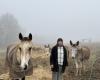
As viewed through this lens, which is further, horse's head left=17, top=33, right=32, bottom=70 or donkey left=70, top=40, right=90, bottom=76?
donkey left=70, top=40, right=90, bottom=76

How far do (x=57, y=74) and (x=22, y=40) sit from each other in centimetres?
235

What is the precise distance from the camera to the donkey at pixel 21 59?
31.9 ft

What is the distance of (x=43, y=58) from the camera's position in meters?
25.6

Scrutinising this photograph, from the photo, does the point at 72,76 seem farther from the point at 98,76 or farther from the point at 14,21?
the point at 14,21

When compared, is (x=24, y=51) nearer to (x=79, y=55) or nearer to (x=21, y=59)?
(x=21, y=59)

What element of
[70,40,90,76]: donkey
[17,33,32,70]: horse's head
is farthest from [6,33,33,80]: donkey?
[70,40,90,76]: donkey

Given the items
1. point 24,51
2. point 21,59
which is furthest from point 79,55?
point 21,59

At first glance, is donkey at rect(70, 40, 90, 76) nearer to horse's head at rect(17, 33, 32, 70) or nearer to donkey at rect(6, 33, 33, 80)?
donkey at rect(6, 33, 33, 80)

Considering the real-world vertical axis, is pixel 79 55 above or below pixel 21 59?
above

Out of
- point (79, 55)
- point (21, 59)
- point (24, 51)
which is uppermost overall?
point (79, 55)

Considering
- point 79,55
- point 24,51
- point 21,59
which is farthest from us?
point 79,55

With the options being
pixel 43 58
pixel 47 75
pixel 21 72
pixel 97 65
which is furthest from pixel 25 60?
pixel 43 58

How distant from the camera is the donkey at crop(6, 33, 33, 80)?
972 cm

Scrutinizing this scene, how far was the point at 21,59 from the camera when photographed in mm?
9742
